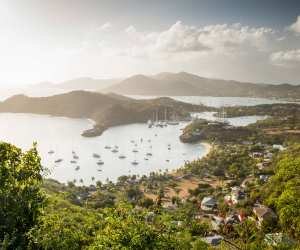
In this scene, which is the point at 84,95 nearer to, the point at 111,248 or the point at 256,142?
the point at 256,142

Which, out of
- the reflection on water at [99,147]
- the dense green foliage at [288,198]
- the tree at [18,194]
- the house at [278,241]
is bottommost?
the reflection on water at [99,147]

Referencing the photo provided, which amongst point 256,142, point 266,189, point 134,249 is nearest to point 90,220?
point 134,249

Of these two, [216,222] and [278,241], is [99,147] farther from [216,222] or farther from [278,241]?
[278,241]

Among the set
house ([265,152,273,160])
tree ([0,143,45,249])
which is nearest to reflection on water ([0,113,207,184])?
house ([265,152,273,160])

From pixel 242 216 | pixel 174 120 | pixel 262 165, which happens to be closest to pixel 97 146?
pixel 262 165

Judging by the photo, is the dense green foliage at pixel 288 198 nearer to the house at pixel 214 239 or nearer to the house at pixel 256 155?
Answer: the house at pixel 214 239

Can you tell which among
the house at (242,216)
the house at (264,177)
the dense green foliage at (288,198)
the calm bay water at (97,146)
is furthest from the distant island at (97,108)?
the house at (242,216)
